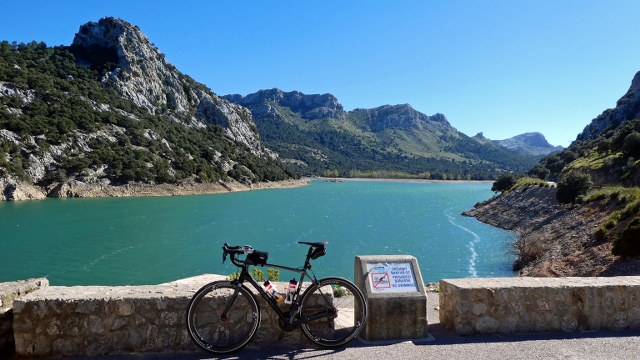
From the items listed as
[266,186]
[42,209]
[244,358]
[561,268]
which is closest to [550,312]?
[244,358]

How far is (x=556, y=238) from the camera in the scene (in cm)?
3183

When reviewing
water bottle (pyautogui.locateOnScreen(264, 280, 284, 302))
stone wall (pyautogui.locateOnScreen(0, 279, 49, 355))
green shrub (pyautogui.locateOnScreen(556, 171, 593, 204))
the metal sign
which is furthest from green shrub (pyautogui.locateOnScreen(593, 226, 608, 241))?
stone wall (pyautogui.locateOnScreen(0, 279, 49, 355))

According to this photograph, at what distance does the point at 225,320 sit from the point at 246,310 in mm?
312

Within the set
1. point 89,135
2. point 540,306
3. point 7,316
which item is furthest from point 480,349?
point 89,135

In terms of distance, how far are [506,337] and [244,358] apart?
13.0 ft

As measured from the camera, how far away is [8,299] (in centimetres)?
576

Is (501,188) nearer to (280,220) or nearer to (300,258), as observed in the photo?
(280,220)

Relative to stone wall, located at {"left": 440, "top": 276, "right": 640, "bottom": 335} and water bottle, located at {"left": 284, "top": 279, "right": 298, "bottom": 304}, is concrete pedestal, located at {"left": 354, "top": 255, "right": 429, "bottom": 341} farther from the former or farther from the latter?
water bottle, located at {"left": 284, "top": 279, "right": 298, "bottom": 304}

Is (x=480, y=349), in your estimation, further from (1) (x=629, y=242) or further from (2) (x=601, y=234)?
(2) (x=601, y=234)

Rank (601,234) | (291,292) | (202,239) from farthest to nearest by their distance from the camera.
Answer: (202,239), (601,234), (291,292)

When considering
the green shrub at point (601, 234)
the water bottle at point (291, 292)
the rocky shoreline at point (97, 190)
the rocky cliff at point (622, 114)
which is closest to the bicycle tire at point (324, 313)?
the water bottle at point (291, 292)

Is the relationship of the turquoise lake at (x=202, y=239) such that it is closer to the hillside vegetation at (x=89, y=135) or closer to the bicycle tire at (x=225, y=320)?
the hillside vegetation at (x=89, y=135)

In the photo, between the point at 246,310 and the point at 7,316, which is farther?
the point at 246,310

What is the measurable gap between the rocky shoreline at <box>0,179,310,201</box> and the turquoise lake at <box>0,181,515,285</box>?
19.7 ft
